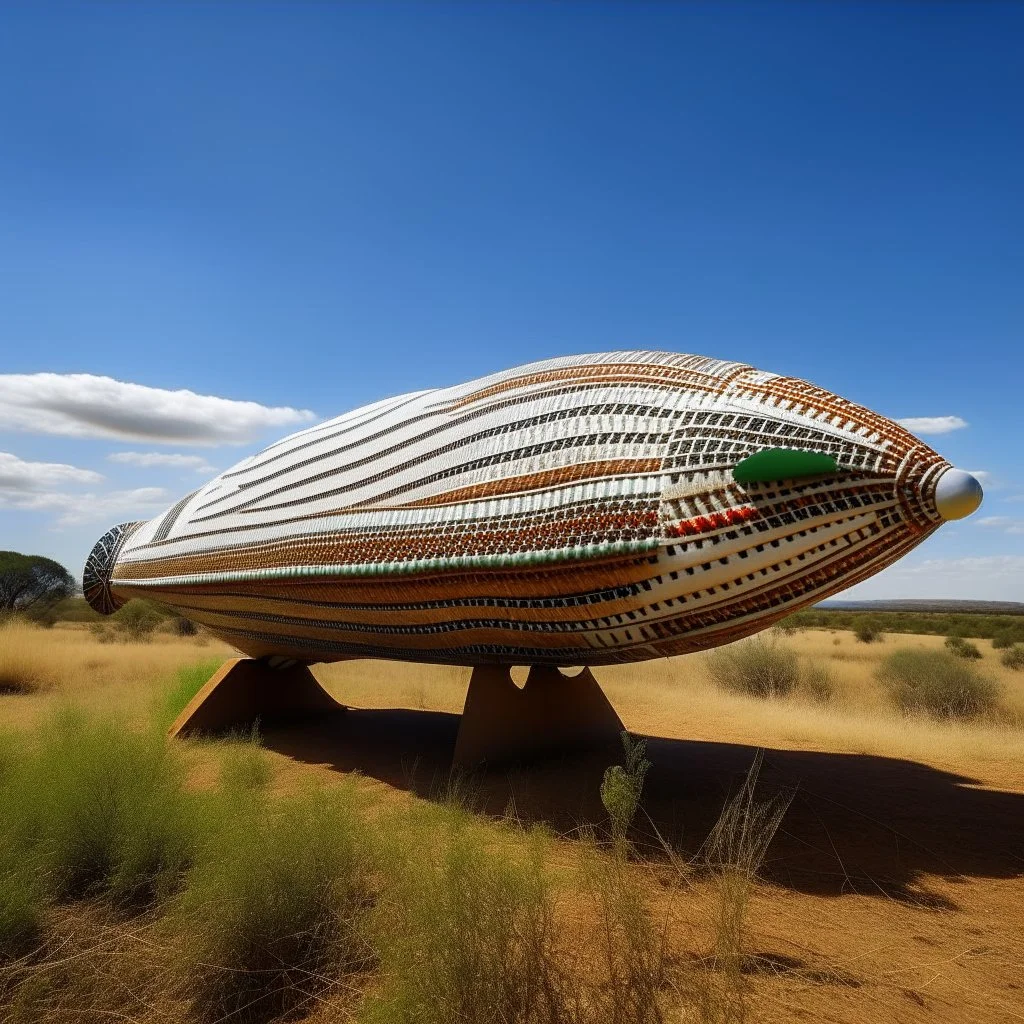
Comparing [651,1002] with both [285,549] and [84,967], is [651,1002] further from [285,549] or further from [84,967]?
[285,549]

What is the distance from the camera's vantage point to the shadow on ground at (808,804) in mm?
4152

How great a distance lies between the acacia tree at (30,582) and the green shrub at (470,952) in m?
35.7

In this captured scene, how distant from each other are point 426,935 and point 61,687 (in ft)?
44.6

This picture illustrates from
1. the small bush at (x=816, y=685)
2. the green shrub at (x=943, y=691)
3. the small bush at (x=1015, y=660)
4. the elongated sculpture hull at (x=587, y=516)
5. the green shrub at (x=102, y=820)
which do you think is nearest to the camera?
the green shrub at (x=102, y=820)

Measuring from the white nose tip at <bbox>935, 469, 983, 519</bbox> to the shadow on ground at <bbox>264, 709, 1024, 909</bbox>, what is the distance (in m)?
2.04

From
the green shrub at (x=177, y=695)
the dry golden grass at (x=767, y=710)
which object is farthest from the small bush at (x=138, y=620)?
the green shrub at (x=177, y=695)

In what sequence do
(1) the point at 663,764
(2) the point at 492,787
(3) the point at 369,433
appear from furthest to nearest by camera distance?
1. (3) the point at 369,433
2. (1) the point at 663,764
3. (2) the point at 492,787

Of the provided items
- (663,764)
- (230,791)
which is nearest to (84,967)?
(230,791)

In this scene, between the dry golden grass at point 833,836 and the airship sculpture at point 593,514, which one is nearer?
the dry golden grass at point 833,836

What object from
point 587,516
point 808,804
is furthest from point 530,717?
point 587,516

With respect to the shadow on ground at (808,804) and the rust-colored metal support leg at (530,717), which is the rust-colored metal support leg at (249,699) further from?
the rust-colored metal support leg at (530,717)

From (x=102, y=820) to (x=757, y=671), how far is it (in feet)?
42.8

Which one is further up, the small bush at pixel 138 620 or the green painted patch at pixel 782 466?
the green painted patch at pixel 782 466

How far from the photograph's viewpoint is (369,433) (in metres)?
6.91
